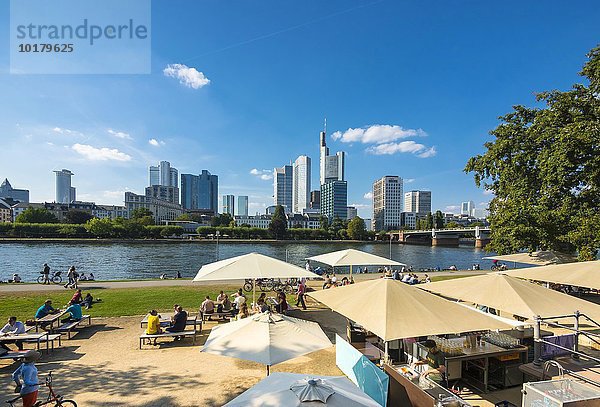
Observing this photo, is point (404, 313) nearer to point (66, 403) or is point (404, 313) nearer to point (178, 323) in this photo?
point (66, 403)

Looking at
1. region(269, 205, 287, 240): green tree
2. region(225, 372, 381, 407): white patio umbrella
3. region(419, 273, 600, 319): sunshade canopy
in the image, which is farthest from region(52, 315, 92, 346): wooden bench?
region(269, 205, 287, 240): green tree

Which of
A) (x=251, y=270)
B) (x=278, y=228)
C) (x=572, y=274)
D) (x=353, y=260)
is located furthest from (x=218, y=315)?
(x=278, y=228)

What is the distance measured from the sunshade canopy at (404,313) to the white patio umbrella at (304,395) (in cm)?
127

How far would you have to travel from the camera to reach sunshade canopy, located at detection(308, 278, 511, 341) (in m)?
5.55

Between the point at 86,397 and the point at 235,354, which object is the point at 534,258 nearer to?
the point at 235,354

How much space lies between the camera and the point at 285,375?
468cm

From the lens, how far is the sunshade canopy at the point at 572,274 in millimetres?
9282

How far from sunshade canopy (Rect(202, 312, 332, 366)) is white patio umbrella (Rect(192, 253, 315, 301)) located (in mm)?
4136

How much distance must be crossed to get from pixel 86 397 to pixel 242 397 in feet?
15.4

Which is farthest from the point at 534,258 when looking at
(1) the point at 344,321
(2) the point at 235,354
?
(2) the point at 235,354

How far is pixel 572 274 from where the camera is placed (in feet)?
32.6

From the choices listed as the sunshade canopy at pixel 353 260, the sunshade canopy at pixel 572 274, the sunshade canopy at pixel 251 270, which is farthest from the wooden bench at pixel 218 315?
the sunshade canopy at pixel 572 274

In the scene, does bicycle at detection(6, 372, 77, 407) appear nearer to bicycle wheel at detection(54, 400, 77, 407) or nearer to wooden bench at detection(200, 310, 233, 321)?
bicycle wheel at detection(54, 400, 77, 407)

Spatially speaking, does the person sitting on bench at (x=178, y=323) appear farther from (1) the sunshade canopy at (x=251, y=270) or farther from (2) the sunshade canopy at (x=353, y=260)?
(2) the sunshade canopy at (x=353, y=260)
